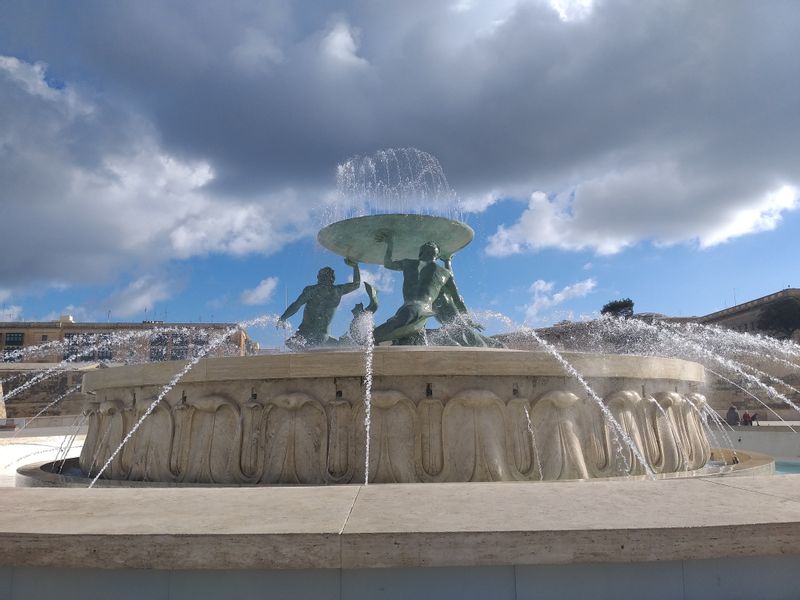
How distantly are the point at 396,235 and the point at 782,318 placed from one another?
182 ft

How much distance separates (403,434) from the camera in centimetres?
554

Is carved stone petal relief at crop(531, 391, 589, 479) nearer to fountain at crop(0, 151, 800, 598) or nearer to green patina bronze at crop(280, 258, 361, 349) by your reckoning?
fountain at crop(0, 151, 800, 598)

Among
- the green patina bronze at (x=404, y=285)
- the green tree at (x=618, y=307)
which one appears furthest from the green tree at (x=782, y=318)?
the green patina bronze at (x=404, y=285)

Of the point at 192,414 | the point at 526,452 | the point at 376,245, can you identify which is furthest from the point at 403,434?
the point at 376,245

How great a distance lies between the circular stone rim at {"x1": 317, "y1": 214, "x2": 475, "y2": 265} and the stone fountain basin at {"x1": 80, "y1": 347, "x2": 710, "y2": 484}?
5.31 m

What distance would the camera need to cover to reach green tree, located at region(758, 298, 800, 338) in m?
54.8

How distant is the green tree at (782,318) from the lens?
180 ft

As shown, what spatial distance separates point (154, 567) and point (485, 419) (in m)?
3.57

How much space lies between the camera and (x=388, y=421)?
219 inches

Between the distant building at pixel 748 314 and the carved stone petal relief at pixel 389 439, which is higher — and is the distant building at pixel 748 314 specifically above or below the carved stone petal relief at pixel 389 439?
above

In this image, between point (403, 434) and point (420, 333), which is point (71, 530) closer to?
point (403, 434)

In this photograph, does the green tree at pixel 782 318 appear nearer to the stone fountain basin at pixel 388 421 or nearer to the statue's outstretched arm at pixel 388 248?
the statue's outstretched arm at pixel 388 248

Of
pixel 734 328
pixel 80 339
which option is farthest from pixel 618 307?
pixel 80 339

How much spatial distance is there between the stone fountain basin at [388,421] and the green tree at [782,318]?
187ft
